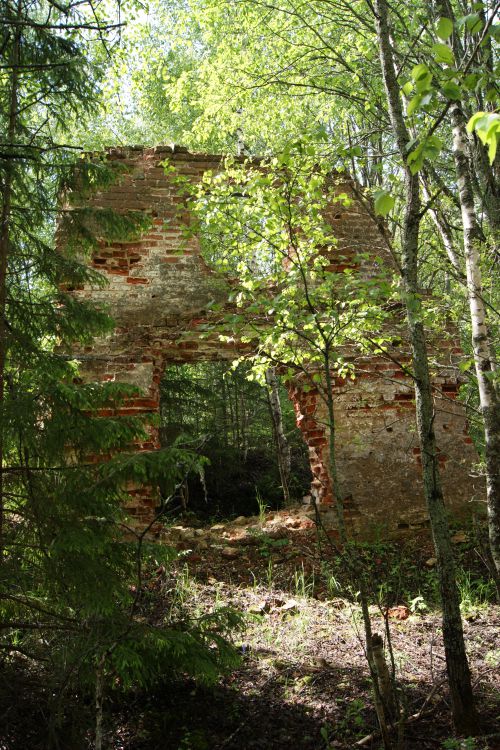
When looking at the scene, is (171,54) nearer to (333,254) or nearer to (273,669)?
(333,254)

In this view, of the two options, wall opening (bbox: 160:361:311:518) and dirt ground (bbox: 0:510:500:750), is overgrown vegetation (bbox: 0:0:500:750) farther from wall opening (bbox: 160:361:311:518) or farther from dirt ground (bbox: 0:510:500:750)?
wall opening (bbox: 160:361:311:518)

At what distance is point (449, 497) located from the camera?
6.90 meters

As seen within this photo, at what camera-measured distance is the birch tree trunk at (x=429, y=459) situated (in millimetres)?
2777

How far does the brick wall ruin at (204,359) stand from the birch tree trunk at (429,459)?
339cm

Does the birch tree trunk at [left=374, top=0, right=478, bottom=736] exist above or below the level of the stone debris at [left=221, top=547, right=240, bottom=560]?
above

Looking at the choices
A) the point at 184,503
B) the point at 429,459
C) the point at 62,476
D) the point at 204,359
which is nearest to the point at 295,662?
the point at 429,459

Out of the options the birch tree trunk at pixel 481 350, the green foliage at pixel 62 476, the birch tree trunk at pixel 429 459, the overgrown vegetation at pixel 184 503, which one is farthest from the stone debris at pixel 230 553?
the birch tree trunk at pixel 429 459

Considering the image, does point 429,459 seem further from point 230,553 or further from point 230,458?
point 230,458

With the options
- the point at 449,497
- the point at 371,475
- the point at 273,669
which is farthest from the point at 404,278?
the point at 449,497

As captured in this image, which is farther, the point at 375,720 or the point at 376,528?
the point at 376,528

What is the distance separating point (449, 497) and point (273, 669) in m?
3.92

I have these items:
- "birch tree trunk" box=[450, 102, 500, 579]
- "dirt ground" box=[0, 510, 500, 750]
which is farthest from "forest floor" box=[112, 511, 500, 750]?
"birch tree trunk" box=[450, 102, 500, 579]

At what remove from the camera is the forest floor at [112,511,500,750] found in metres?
3.02

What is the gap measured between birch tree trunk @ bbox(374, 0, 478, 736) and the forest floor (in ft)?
0.48
